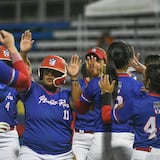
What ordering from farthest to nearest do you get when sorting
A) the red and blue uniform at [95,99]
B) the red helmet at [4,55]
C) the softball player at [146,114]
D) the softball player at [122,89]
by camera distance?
Answer: the softball player at [122,89]
the red helmet at [4,55]
the red and blue uniform at [95,99]
the softball player at [146,114]

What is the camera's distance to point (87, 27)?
1681 centimetres

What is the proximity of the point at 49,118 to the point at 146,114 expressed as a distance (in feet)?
3.21

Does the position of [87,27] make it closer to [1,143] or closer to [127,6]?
[127,6]

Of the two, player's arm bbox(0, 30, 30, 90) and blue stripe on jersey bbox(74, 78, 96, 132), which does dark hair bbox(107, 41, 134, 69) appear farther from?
player's arm bbox(0, 30, 30, 90)

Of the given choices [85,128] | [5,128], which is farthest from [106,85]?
[85,128]

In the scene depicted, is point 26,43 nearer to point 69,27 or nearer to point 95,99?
point 95,99

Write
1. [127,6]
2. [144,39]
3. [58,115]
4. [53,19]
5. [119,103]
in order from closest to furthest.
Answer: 1. [58,115]
2. [119,103]
3. [127,6]
4. [144,39]
5. [53,19]

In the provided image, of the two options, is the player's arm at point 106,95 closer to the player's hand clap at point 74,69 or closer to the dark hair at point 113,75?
the dark hair at point 113,75

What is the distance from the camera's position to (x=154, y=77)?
18.9ft

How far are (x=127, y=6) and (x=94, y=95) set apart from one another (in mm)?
7231

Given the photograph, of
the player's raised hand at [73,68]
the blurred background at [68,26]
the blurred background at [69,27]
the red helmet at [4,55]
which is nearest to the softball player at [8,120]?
the red helmet at [4,55]

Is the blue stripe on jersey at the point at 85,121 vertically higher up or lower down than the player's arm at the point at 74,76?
lower down

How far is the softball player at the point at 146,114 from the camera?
5.75m

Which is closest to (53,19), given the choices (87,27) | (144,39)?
(87,27)
